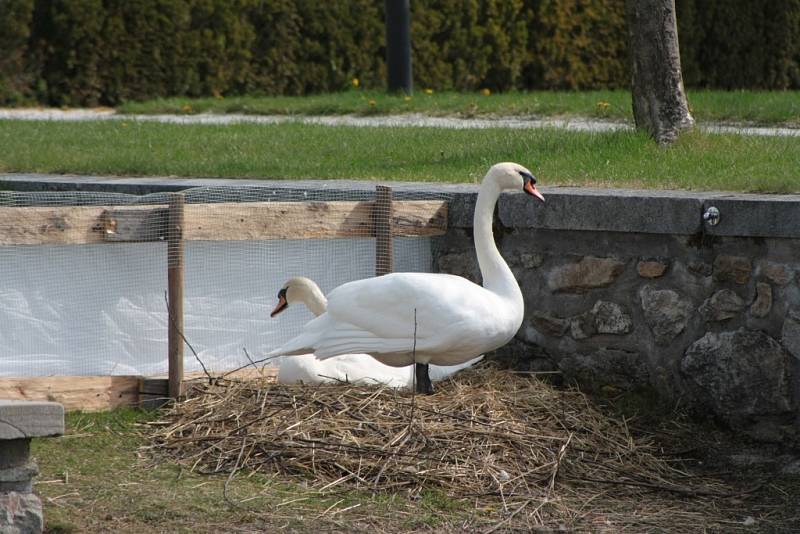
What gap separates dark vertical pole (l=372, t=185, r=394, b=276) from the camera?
270 inches

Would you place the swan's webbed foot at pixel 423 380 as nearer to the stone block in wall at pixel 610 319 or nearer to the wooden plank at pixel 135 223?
the stone block in wall at pixel 610 319

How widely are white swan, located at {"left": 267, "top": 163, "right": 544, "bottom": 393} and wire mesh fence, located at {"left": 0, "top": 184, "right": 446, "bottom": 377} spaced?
2.20 ft

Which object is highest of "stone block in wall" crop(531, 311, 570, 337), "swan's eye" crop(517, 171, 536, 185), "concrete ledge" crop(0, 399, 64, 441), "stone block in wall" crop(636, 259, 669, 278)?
"swan's eye" crop(517, 171, 536, 185)

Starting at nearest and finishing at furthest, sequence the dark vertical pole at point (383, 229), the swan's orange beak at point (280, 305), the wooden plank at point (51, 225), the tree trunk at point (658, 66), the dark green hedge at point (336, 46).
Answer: the wooden plank at point (51, 225) → the swan's orange beak at point (280, 305) → the dark vertical pole at point (383, 229) → the tree trunk at point (658, 66) → the dark green hedge at point (336, 46)

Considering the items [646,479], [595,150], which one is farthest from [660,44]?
[646,479]

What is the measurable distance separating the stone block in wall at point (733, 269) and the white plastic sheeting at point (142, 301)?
1.83 meters

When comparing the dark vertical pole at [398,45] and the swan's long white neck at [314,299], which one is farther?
the dark vertical pole at [398,45]

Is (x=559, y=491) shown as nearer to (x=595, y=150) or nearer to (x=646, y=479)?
(x=646, y=479)

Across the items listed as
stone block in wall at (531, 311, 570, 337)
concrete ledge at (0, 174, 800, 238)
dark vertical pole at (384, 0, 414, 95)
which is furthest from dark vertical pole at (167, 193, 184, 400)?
dark vertical pole at (384, 0, 414, 95)

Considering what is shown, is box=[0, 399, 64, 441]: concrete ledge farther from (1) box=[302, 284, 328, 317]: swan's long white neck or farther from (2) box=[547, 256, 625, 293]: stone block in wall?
(2) box=[547, 256, 625, 293]: stone block in wall

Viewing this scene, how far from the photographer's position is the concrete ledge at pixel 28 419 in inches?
178

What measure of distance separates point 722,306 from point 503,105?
6833mm

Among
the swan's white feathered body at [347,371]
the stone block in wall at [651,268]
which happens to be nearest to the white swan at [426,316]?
the swan's white feathered body at [347,371]

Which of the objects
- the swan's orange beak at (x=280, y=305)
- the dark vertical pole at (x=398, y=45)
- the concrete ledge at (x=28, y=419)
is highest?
the dark vertical pole at (x=398, y=45)
